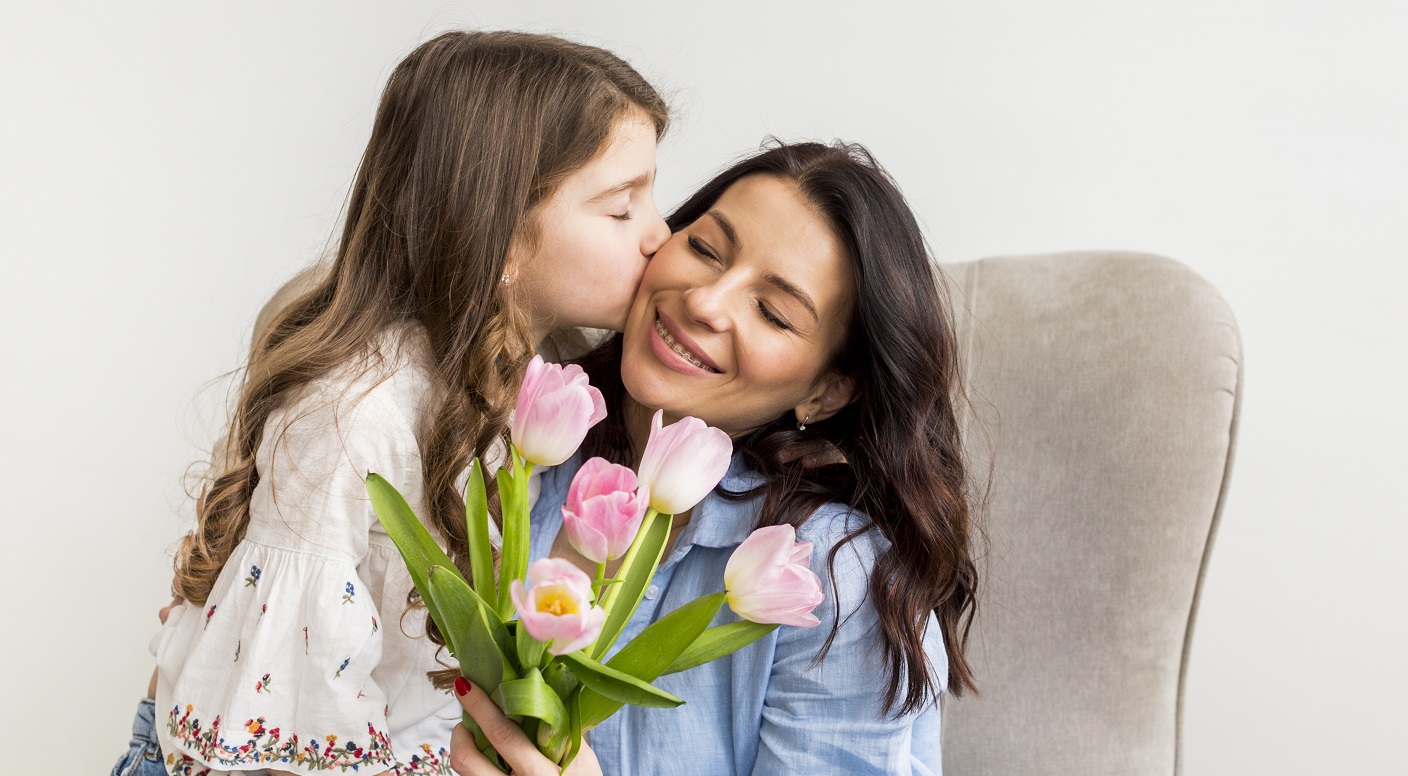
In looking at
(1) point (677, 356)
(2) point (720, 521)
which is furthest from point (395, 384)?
(2) point (720, 521)

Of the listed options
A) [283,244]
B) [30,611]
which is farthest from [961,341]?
[30,611]

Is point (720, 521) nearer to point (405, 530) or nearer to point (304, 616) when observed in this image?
point (304, 616)

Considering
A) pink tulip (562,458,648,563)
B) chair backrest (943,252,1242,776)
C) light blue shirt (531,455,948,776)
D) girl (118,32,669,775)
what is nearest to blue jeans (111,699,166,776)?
girl (118,32,669,775)

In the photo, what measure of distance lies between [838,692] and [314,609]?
0.56 meters

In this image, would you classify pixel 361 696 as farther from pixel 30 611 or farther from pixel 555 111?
pixel 30 611

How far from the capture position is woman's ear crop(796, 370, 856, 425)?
138cm

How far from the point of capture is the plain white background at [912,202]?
1.70 metres

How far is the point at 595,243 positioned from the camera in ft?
4.30

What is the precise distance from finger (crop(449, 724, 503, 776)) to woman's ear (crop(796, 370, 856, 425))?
0.64 meters

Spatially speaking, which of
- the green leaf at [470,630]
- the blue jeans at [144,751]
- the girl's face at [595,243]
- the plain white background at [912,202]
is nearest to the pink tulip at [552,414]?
the green leaf at [470,630]

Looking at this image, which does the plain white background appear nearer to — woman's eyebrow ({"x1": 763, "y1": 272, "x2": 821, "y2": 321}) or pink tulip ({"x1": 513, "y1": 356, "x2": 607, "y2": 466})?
woman's eyebrow ({"x1": 763, "y1": 272, "x2": 821, "y2": 321})

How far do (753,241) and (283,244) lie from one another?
1.30m

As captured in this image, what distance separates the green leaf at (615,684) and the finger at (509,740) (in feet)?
0.30

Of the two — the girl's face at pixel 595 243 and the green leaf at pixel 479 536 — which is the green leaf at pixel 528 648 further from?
the girl's face at pixel 595 243
